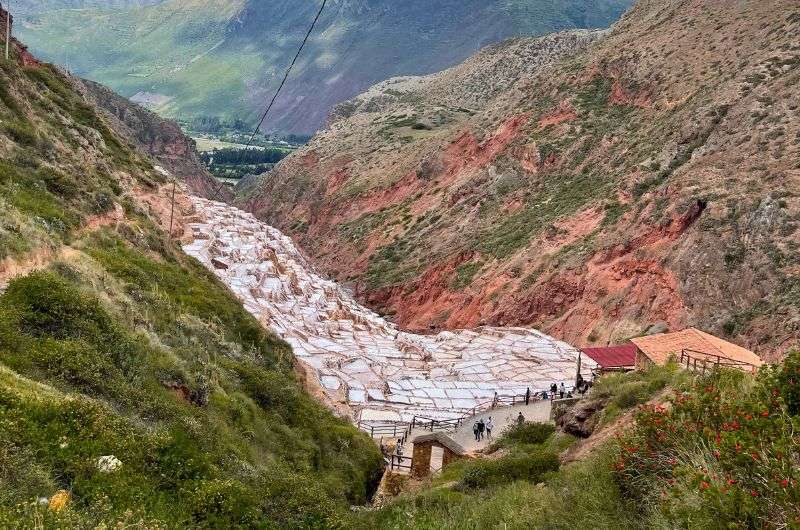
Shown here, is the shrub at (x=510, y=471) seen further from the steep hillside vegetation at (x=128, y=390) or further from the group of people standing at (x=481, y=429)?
the group of people standing at (x=481, y=429)

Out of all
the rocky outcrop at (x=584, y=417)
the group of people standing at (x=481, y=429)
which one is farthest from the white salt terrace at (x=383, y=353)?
the rocky outcrop at (x=584, y=417)

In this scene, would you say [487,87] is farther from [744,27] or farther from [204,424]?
[204,424]

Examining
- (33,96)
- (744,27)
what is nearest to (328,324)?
(33,96)

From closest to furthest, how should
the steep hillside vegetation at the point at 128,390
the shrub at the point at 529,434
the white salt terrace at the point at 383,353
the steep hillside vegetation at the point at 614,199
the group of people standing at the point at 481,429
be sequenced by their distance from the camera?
the steep hillside vegetation at the point at 128,390 < the shrub at the point at 529,434 < the group of people standing at the point at 481,429 < the white salt terrace at the point at 383,353 < the steep hillside vegetation at the point at 614,199

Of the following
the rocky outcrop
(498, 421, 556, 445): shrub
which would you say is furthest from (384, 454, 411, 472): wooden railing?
the rocky outcrop

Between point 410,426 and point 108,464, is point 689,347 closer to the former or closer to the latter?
point 410,426
